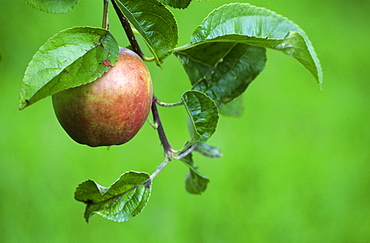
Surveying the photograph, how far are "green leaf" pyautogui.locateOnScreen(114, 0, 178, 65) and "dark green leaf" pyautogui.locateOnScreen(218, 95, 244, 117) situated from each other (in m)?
0.29

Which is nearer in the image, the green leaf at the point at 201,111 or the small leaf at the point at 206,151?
the green leaf at the point at 201,111

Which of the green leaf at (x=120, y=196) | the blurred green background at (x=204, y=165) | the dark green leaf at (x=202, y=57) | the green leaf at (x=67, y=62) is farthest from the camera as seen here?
the blurred green background at (x=204, y=165)

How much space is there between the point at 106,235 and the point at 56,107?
1.40 m

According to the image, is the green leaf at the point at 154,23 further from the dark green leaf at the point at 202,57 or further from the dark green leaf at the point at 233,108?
the dark green leaf at the point at 233,108

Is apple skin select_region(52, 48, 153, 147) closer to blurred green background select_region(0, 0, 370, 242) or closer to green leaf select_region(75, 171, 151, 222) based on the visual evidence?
green leaf select_region(75, 171, 151, 222)

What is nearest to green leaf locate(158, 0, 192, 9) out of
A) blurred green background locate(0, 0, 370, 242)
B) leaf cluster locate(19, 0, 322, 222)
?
leaf cluster locate(19, 0, 322, 222)

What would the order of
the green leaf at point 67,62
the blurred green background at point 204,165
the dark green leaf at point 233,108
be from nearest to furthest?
the green leaf at point 67,62 < the dark green leaf at point 233,108 < the blurred green background at point 204,165

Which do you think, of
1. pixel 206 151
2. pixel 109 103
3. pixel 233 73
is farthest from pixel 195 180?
pixel 109 103

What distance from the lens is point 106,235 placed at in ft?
6.40

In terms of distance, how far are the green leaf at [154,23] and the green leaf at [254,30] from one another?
0.11 meters

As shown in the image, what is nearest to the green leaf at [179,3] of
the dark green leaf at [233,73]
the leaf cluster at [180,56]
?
the leaf cluster at [180,56]

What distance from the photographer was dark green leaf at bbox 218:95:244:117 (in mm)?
905

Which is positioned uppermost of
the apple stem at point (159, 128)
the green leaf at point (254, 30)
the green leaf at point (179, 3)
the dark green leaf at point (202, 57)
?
the green leaf at point (179, 3)

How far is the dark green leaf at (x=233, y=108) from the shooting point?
905 mm
